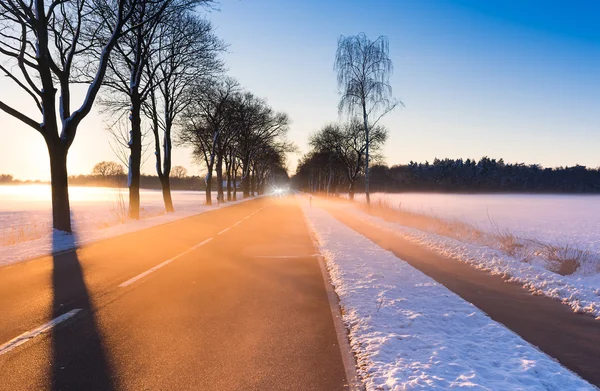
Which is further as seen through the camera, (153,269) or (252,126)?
(252,126)

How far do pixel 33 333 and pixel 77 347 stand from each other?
0.81m

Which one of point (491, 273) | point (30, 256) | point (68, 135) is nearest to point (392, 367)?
point (491, 273)

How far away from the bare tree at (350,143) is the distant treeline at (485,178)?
59837 millimetres

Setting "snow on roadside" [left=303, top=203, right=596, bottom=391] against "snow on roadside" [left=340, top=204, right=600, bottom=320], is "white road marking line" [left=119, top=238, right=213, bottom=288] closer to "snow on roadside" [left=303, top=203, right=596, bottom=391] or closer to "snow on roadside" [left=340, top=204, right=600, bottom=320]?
"snow on roadside" [left=303, top=203, right=596, bottom=391]

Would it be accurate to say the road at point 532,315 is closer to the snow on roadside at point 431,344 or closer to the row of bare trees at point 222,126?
the snow on roadside at point 431,344

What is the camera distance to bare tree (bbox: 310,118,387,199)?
134 feet

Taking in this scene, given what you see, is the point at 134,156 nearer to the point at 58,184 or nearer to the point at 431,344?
the point at 58,184

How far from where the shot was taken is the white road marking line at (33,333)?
11.7ft

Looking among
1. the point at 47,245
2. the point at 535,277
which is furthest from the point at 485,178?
the point at 47,245

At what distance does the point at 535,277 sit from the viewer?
23.1 feet

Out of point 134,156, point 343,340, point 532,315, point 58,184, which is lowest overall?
point 532,315

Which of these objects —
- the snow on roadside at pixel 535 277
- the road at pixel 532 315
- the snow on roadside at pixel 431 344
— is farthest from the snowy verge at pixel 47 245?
the snow on roadside at pixel 535 277

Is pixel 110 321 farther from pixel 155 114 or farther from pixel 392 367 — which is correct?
pixel 155 114

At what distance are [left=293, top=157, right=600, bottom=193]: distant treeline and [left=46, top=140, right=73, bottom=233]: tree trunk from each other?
3810 inches
